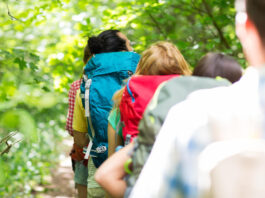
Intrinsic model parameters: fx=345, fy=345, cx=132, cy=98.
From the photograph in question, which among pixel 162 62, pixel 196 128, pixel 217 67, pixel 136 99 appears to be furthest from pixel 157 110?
pixel 162 62

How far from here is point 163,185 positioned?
0.92m

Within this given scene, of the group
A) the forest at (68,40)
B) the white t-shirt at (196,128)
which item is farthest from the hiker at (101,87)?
the white t-shirt at (196,128)

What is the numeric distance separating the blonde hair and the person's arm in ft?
2.06

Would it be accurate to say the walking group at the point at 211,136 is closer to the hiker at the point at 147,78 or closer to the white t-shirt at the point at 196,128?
the white t-shirt at the point at 196,128

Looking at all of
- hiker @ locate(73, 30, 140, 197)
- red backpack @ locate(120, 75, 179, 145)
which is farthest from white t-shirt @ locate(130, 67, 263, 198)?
hiker @ locate(73, 30, 140, 197)

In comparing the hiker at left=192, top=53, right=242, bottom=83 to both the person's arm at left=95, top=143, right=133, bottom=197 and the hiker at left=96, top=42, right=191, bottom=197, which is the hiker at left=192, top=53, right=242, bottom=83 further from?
the person's arm at left=95, top=143, right=133, bottom=197

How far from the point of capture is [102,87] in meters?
2.68

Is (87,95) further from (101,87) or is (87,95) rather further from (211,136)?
(211,136)

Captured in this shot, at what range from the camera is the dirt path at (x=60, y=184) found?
585 cm

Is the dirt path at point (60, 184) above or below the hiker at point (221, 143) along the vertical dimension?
below

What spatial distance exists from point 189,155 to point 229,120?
134mm

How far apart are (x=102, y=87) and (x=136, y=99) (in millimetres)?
979

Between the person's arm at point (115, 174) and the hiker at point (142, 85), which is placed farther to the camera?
the hiker at point (142, 85)

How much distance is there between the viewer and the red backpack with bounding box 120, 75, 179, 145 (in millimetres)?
1710
